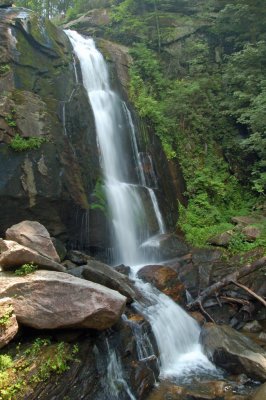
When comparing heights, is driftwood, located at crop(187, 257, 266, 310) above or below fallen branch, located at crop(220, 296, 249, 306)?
above

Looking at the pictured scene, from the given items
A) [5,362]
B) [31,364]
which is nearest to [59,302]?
[31,364]

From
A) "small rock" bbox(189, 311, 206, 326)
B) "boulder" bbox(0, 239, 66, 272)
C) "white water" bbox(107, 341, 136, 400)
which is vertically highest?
"boulder" bbox(0, 239, 66, 272)

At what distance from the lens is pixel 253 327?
31.6 feet

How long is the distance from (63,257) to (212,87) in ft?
43.0

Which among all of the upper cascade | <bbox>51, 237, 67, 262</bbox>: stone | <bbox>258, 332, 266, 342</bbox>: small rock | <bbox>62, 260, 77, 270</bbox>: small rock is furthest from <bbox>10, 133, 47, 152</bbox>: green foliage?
<bbox>258, 332, 266, 342</bbox>: small rock

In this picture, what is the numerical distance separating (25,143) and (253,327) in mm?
7892

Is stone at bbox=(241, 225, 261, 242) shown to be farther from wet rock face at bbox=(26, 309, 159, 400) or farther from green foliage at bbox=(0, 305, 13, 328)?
green foliage at bbox=(0, 305, 13, 328)

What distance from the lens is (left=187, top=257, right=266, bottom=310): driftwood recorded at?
407 inches

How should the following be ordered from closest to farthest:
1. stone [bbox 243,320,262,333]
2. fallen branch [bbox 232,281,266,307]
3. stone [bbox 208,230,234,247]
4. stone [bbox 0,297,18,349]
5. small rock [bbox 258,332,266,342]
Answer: stone [bbox 0,297,18,349]
small rock [bbox 258,332,266,342]
stone [bbox 243,320,262,333]
fallen branch [bbox 232,281,266,307]
stone [bbox 208,230,234,247]

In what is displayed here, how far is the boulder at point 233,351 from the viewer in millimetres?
7277

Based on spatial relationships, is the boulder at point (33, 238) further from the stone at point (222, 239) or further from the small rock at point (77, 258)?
the stone at point (222, 239)

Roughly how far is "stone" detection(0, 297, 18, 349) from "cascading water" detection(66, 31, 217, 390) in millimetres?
3637

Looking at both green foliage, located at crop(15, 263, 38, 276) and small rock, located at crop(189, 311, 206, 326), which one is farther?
small rock, located at crop(189, 311, 206, 326)

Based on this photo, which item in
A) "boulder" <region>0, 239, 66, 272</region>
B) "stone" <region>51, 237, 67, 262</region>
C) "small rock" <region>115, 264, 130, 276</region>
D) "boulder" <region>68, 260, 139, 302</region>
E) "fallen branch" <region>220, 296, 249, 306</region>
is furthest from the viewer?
"small rock" <region>115, 264, 130, 276</region>
